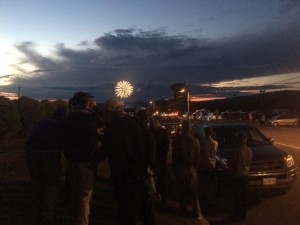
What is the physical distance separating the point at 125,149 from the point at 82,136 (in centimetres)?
81

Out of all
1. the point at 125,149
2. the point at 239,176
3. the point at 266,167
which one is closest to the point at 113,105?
the point at 125,149

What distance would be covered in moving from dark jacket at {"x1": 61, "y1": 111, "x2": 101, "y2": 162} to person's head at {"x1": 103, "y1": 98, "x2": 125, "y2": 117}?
0.41 metres

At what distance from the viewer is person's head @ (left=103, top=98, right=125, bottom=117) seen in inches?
239

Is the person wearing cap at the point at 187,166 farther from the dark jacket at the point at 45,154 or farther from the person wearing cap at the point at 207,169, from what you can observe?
the dark jacket at the point at 45,154

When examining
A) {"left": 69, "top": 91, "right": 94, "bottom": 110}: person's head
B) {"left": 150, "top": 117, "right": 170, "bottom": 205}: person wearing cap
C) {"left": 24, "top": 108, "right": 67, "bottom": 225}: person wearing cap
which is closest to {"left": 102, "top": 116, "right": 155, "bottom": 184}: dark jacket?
{"left": 69, "top": 91, "right": 94, "bottom": 110}: person's head

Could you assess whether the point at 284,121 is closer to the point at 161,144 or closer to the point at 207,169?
the point at 207,169

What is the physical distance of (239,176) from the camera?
30.3 ft

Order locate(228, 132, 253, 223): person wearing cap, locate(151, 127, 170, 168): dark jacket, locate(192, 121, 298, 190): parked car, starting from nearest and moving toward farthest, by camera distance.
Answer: locate(228, 132, 253, 223): person wearing cap → locate(151, 127, 170, 168): dark jacket → locate(192, 121, 298, 190): parked car

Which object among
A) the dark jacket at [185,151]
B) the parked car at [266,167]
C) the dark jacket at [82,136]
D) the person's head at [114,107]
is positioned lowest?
the parked car at [266,167]

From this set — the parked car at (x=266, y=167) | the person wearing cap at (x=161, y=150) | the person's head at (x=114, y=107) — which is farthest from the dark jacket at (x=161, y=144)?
the person's head at (x=114, y=107)

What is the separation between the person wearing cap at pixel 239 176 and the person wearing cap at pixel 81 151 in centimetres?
351

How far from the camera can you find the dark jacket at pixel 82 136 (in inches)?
254

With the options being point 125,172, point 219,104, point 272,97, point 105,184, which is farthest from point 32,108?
point 219,104

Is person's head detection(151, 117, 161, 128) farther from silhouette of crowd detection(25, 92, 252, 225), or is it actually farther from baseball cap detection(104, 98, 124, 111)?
baseball cap detection(104, 98, 124, 111)
